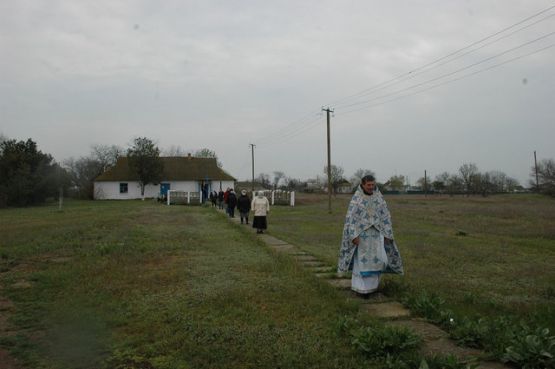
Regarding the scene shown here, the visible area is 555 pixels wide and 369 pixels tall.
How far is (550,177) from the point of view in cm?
4712

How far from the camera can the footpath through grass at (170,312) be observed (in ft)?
14.6

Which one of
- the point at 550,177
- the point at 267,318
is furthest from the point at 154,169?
the point at 267,318

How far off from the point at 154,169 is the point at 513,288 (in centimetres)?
4310

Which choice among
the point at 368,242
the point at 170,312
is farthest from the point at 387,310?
the point at 170,312

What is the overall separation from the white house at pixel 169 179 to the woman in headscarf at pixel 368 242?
4295 cm

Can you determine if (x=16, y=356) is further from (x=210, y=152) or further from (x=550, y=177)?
(x=210, y=152)

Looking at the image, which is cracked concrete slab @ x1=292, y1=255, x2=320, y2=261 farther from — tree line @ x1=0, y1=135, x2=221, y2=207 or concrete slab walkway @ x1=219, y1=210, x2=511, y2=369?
tree line @ x1=0, y1=135, x2=221, y2=207

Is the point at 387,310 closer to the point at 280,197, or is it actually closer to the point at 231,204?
the point at 231,204

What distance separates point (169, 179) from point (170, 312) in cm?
4765

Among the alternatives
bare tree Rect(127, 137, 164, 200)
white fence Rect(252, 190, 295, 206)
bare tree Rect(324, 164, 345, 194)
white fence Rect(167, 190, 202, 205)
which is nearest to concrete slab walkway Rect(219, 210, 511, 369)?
white fence Rect(252, 190, 295, 206)

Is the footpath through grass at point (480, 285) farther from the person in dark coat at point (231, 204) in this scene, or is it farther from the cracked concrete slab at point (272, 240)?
the person in dark coat at point (231, 204)

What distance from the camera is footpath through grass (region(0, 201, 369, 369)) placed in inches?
175

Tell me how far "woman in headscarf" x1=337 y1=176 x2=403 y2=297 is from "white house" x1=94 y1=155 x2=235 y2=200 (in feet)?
141

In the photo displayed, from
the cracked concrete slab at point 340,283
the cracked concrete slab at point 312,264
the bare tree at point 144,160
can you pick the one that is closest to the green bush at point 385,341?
the cracked concrete slab at point 340,283
